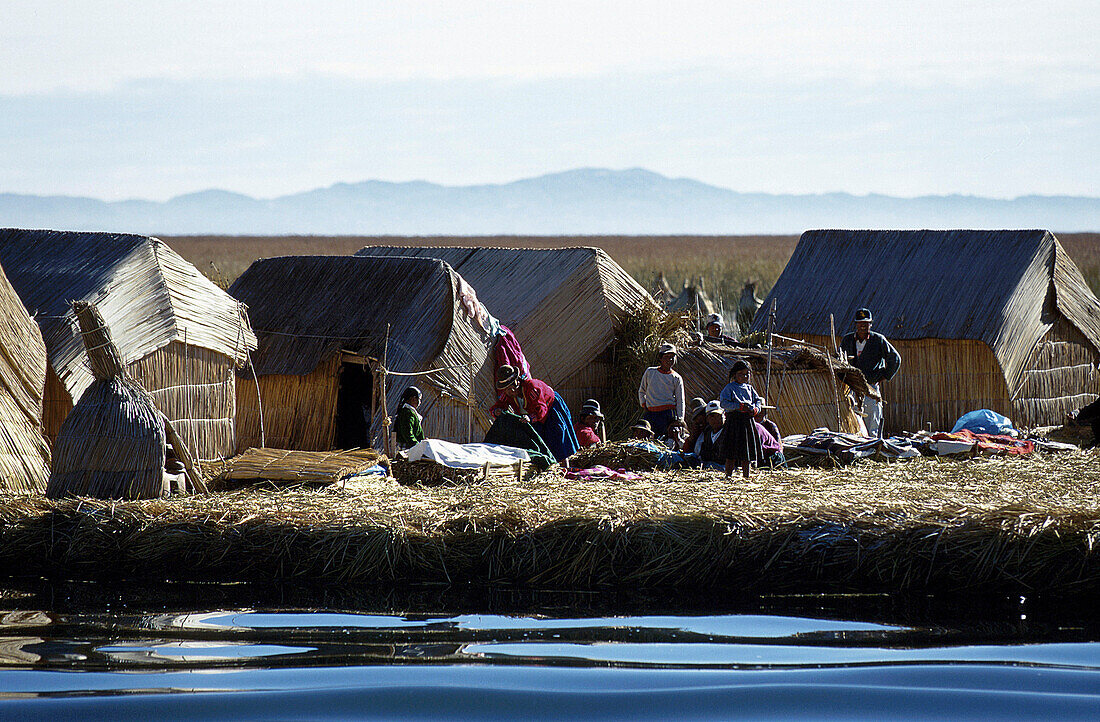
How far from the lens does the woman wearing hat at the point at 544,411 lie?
35.3ft

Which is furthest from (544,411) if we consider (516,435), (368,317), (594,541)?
(594,541)

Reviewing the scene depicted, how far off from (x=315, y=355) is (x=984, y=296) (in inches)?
284

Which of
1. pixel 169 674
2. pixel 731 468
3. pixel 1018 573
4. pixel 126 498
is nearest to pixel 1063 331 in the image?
pixel 731 468

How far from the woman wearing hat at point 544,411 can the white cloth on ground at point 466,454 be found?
1.55 ft

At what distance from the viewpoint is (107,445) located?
28.3 feet

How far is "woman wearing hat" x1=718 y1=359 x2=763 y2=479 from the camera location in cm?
960

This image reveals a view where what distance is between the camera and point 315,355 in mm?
11984

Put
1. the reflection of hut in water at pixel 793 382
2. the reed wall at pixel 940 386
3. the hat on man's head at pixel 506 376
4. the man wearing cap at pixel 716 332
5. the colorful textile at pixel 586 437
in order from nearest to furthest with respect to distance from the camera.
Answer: the hat on man's head at pixel 506 376
the colorful textile at pixel 586 437
the reflection of hut in water at pixel 793 382
the man wearing cap at pixel 716 332
the reed wall at pixel 940 386

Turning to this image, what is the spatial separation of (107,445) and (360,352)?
349 cm

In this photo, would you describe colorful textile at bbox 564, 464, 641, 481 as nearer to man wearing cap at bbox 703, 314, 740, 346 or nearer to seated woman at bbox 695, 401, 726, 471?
seated woman at bbox 695, 401, 726, 471

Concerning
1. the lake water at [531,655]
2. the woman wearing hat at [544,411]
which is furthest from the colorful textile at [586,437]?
the lake water at [531,655]

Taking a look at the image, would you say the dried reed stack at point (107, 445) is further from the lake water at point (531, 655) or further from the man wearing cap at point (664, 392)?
the man wearing cap at point (664, 392)

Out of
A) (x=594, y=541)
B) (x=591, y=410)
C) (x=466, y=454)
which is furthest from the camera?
(x=591, y=410)

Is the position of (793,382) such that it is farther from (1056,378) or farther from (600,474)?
→ (1056,378)
